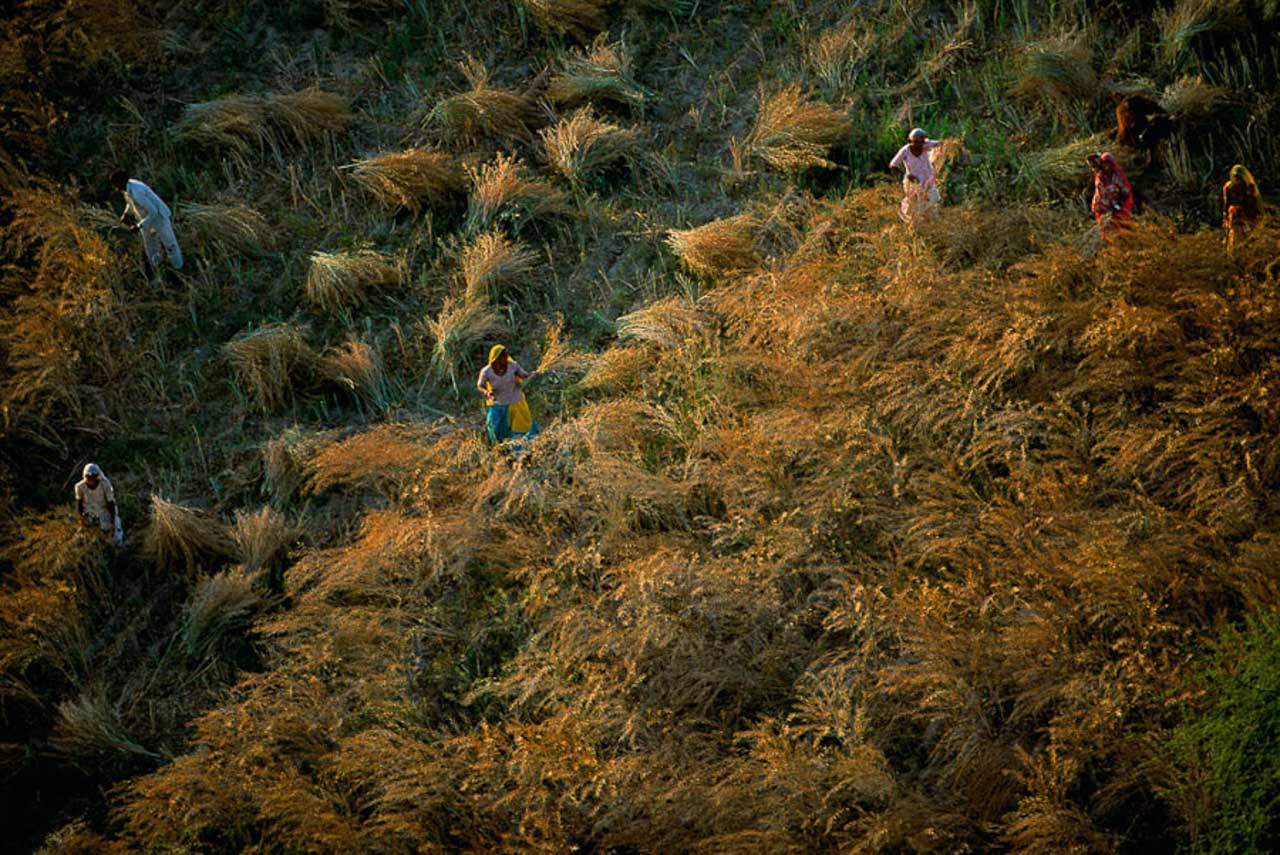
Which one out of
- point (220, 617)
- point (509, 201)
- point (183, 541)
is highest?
point (509, 201)

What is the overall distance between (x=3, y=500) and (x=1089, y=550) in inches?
316

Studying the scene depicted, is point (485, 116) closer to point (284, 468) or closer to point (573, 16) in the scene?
point (573, 16)

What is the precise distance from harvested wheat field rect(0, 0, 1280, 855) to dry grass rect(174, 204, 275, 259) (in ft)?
0.18

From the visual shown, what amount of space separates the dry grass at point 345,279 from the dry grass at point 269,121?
201 centimetres

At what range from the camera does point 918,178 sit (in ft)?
31.5

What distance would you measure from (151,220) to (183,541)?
3593mm

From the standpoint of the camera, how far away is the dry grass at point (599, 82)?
11.9 meters

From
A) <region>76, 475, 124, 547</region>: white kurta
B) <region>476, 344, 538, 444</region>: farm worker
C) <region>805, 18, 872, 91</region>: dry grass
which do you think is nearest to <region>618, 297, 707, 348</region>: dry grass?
<region>476, 344, 538, 444</region>: farm worker

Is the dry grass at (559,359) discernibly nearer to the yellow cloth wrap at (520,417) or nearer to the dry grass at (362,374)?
the yellow cloth wrap at (520,417)

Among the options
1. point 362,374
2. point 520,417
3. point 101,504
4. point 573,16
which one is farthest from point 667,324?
point 573,16

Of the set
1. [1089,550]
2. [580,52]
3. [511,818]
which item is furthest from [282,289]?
[1089,550]

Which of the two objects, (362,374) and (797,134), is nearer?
(362,374)

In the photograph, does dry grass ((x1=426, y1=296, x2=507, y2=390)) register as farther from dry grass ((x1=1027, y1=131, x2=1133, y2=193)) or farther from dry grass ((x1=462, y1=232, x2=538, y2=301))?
dry grass ((x1=1027, y1=131, x2=1133, y2=193))

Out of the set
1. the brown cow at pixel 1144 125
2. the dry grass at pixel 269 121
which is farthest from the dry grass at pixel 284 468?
the brown cow at pixel 1144 125
